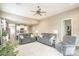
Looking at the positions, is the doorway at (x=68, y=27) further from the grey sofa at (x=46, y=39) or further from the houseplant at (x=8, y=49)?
the houseplant at (x=8, y=49)

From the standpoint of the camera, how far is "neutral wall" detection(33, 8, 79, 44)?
2113mm

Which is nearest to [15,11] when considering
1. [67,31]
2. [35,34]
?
[35,34]

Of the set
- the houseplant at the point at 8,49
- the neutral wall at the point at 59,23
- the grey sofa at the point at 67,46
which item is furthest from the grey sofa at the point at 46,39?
the houseplant at the point at 8,49

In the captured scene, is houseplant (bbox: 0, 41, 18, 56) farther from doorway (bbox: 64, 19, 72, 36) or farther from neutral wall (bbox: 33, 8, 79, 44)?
doorway (bbox: 64, 19, 72, 36)

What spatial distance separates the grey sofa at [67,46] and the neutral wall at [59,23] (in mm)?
98

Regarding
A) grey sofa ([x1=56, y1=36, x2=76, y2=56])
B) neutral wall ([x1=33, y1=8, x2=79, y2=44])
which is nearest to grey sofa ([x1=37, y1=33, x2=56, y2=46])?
neutral wall ([x1=33, y1=8, x2=79, y2=44])

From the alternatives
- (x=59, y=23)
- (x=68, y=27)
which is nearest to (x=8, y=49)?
(x=59, y=23)

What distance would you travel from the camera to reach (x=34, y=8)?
2.14 metres

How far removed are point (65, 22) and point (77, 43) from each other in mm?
465

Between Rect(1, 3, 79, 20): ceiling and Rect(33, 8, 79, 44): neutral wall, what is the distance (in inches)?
3.5

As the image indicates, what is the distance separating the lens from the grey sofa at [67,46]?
2.12m

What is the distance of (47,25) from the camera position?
2.23 m

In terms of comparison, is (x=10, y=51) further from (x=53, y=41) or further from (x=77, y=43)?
(x=77, y=43)

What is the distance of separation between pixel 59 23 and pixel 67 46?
48 centimetres
